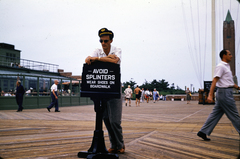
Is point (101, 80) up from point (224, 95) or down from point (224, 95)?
up

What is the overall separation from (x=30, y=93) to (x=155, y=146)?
15290 mm

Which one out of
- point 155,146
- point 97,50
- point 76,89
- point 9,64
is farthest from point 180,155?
point 9,64

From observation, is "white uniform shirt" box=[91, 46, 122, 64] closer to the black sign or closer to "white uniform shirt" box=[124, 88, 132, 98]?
the black sign

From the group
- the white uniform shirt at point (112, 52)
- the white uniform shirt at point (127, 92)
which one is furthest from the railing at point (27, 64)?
the white uniform shirt at point (112, 52)

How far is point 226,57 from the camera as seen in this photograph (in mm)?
4316

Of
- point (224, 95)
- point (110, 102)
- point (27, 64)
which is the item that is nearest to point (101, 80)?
point (110, 102)

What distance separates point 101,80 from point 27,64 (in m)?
30.7

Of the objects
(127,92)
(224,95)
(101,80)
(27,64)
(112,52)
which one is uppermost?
(27,64)

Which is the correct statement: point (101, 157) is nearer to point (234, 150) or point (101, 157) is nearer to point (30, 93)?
point (234, 150)

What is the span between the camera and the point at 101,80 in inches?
115

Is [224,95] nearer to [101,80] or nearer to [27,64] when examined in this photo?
[101,80]

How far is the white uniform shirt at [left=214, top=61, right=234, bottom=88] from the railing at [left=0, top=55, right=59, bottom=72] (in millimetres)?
27789

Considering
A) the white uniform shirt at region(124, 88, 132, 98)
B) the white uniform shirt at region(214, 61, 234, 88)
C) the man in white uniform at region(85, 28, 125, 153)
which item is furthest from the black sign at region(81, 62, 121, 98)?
the white uniform shirt at region(124, 88, 132, 98)

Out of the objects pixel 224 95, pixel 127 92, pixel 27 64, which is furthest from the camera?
pixel 27 64
